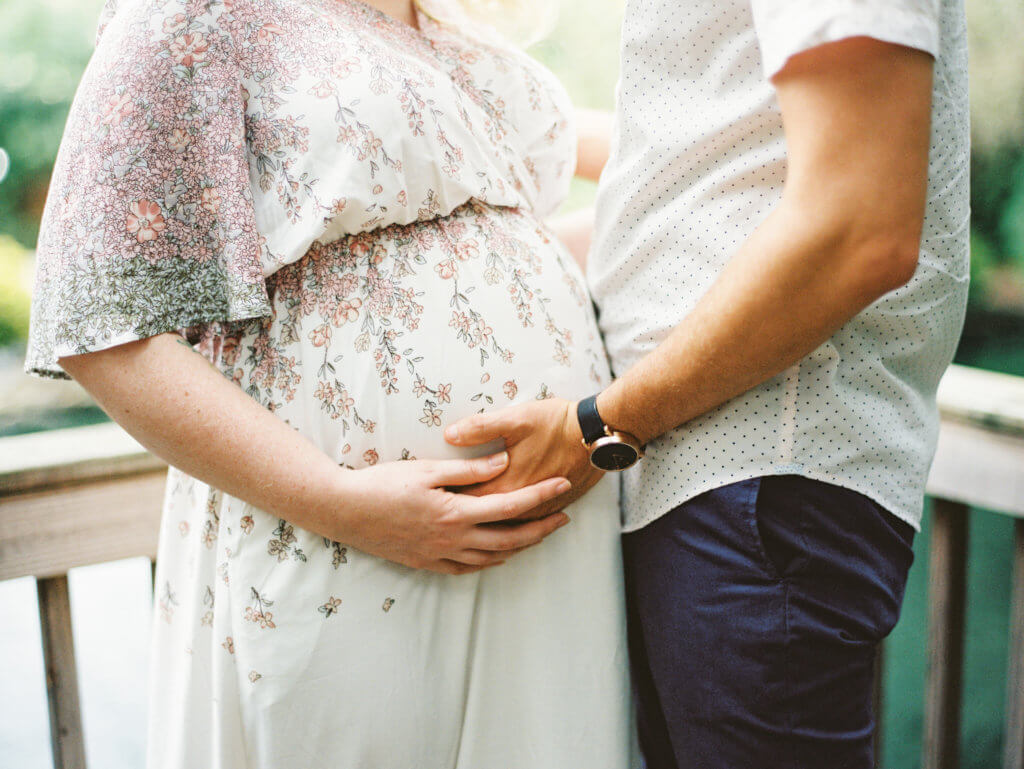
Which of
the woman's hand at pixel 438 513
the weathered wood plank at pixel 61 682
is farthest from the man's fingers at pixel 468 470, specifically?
the weathered wood plank at pixel 61 682

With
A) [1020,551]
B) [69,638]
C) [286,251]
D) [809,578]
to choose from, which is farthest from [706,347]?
[69,638]

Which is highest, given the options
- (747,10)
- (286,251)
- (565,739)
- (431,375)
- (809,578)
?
(747,10)

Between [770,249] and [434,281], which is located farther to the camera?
[434,281]

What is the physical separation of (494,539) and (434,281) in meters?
0.27

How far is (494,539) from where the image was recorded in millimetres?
838

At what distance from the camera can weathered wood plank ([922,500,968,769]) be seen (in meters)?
1.30

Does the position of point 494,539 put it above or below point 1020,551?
above

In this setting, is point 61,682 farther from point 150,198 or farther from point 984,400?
point 984,400

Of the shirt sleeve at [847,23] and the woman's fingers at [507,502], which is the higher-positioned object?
the shirt sleeve at [847,23]

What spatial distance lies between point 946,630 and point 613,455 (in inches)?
32.8

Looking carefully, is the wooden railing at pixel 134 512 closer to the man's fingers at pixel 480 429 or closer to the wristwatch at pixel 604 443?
the man's fingers at pixel 480 429

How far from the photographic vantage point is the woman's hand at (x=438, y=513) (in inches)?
31.5

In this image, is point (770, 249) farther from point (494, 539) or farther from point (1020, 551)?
point (1020, 551)

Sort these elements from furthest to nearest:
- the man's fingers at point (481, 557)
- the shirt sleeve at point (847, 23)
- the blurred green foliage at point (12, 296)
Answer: the blurred green foliage at point (12, 296)
the man's fingers at point (481, 557)
the shirt sleeve at point (847, 23)
